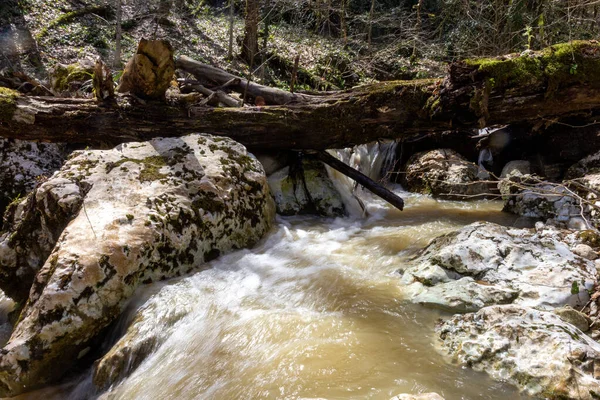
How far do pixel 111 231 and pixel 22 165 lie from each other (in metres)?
4.00

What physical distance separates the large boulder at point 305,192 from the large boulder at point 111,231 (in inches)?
30.3

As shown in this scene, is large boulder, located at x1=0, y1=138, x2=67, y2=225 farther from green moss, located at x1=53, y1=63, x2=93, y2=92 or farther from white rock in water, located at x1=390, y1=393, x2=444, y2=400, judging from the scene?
white rock in water, located at x1=390, y1=393, x2=444, y2=400

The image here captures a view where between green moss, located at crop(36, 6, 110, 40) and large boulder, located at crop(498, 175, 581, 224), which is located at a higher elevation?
green moss, located at crop(36, 6, 110, 40)

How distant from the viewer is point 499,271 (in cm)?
321

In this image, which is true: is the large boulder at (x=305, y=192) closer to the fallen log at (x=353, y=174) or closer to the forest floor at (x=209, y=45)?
the fallen log at (x=353, y=174)

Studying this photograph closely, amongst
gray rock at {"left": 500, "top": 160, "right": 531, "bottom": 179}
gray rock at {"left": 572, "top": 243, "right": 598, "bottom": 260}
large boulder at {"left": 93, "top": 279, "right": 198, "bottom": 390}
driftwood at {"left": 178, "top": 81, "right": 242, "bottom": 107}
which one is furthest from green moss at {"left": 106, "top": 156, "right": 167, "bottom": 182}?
gray rock at {"left": 500, "top": 160, "right": 531, "bottom": 179}

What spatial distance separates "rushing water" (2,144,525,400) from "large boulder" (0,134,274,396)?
0.71ft

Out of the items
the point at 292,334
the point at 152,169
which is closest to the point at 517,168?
the point at 292,334

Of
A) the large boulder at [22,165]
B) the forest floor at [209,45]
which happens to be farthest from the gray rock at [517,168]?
the large boulder at [22,165]

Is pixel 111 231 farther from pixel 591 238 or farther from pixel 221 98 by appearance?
pixel 591 238

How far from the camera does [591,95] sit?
4.67 metres

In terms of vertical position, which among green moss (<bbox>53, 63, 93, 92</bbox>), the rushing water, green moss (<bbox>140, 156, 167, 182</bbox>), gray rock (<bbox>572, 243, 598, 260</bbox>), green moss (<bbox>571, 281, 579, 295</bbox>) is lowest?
the rushing water

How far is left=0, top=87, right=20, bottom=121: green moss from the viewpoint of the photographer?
461cm

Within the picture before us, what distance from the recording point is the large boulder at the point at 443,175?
6.76 m
